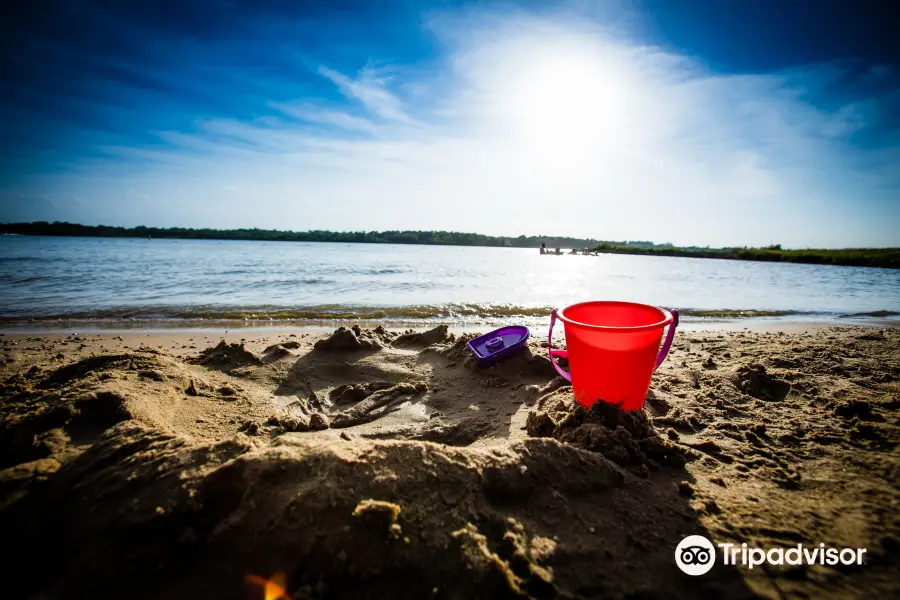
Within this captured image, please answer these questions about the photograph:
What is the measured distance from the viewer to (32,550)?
53.7 inches

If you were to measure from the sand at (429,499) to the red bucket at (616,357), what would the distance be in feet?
0.58

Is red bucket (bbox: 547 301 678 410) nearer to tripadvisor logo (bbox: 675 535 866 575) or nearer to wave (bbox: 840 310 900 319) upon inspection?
tripadvisor logo (bbox: 675 535 866 575)

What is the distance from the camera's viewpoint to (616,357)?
90.0 inches

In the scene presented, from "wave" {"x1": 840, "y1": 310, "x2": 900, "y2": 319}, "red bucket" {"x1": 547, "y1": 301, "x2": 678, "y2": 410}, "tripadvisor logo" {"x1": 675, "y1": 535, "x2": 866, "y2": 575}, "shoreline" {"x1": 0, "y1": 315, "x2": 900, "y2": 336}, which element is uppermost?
"red bucket" {"x1": 547, "y1": 301, "x2": 678, "y2": 410}

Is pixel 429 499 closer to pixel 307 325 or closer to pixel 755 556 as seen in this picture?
pixel 755 556

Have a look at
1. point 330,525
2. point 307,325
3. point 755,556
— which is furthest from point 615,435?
point 307,325

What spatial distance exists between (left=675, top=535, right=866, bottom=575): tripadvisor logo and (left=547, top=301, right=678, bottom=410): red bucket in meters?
0.99

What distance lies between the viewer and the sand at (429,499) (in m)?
1.26

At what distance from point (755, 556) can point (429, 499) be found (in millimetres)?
1336

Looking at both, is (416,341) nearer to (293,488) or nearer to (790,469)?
(293,488)

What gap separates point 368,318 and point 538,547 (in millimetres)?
6902

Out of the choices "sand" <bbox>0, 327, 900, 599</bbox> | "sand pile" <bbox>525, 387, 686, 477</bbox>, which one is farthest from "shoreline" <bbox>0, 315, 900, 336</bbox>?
"sand pile" <bbox>525, 387, 686, 477</bbox>

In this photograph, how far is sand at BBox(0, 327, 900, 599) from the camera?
1.26m

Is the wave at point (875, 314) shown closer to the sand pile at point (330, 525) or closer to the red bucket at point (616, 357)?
the red bucket at point (616, 357)
